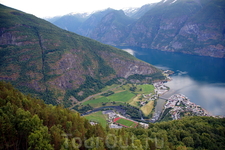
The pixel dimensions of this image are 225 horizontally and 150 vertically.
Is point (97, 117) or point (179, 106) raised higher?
point (179, 106)

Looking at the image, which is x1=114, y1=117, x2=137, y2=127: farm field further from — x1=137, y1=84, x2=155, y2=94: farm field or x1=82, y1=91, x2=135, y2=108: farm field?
x1=137, y1=84, x2=155, y2=94: farm field

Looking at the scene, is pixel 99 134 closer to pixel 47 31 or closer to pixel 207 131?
pixel 207 131

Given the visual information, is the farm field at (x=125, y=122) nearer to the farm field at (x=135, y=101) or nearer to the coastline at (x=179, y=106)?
the coastline at (x=179, y=106)

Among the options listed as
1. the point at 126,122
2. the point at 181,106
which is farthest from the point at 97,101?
the point at 181,106

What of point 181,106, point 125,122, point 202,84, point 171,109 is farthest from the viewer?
point 202,84

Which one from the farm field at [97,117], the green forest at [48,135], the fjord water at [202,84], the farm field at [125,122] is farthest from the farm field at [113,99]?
the green forest at [48,135]

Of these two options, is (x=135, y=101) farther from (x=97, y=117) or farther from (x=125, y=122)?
(x=97, y=117)

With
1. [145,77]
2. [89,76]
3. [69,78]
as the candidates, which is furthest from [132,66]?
[69,78]
